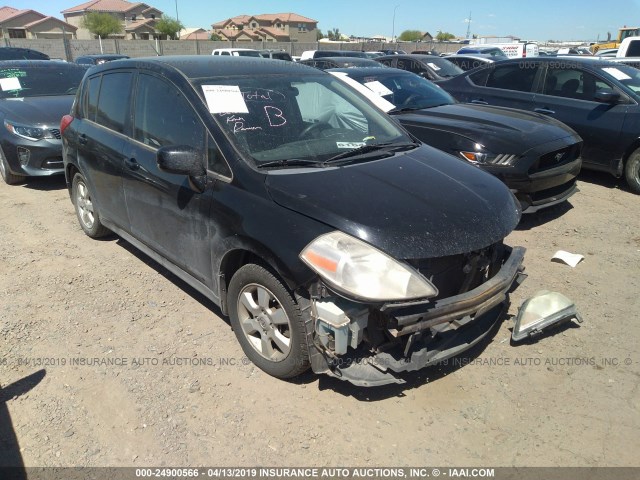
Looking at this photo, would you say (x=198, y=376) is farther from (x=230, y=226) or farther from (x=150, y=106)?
(x=150, y=106)

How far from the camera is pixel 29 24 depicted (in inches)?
2650


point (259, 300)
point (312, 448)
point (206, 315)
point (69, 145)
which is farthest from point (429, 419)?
point (69, 145)

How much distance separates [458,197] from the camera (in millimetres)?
2762

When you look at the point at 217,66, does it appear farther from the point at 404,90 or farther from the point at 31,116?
the point at 31,116

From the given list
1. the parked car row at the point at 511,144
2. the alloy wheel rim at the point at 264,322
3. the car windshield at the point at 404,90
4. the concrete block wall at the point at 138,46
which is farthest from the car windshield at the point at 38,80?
the concrete block wall at the point at 138,46

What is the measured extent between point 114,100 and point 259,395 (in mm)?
2750

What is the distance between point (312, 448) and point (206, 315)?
1.49m

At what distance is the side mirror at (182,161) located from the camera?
279 centimetres

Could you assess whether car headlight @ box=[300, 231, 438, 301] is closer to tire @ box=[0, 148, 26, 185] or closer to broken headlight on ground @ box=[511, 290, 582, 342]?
broken headlight on ground @ box=[511, 290, 582, 342]

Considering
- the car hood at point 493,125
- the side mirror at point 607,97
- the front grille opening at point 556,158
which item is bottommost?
the front grille opening at point 556,158

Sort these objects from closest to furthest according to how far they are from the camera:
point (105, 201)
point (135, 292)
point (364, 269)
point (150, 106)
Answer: point (364, 269), point (150, 106), point (135, 292), point (105, 201)

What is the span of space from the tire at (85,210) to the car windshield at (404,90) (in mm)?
3501

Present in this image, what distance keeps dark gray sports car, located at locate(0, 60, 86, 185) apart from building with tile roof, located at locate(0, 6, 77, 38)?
6900 centimetres

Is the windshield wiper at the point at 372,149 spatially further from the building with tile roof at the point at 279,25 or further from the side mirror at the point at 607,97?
the building with tile roof at the point at 279,25
